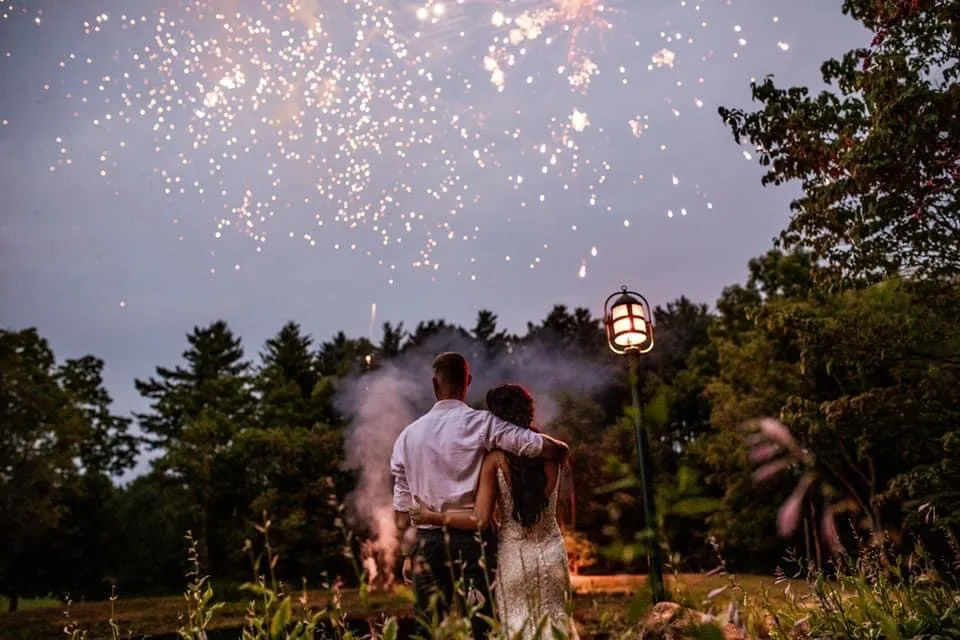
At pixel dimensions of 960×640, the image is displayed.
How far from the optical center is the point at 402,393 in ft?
100

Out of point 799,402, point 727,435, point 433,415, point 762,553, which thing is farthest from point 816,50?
point 762,553

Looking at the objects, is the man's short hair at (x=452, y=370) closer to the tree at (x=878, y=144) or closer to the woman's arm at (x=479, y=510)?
the woman's arm at (x=479, y=510)

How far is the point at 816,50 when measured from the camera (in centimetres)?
830

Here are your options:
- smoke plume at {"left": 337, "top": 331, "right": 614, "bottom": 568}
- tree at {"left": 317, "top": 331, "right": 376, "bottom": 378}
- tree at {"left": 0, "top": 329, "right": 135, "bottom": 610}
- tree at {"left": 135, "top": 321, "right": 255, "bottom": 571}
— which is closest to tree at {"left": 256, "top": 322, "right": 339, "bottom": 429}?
tree at {"left": 317, "top": 331, "right": 376, "bottom": 378}

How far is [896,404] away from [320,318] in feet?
111

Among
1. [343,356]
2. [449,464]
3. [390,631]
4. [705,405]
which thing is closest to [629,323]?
[449,464]

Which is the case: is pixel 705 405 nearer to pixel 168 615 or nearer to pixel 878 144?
pixel 168 615

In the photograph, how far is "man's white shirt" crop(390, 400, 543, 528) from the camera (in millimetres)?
3783

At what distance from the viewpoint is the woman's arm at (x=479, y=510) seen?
3.63 m

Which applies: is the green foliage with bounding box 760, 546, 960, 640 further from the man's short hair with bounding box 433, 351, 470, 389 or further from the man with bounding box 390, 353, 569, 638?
the man's short hair with bounding box 433, 351, 470, 389

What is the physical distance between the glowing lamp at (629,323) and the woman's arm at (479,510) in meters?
4.29

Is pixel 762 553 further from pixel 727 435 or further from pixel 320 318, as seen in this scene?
pixel 320 318

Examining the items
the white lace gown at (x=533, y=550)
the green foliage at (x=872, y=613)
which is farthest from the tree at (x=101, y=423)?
the green foliage at (x=872, y=613)

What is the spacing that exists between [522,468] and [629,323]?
13.3 feet
